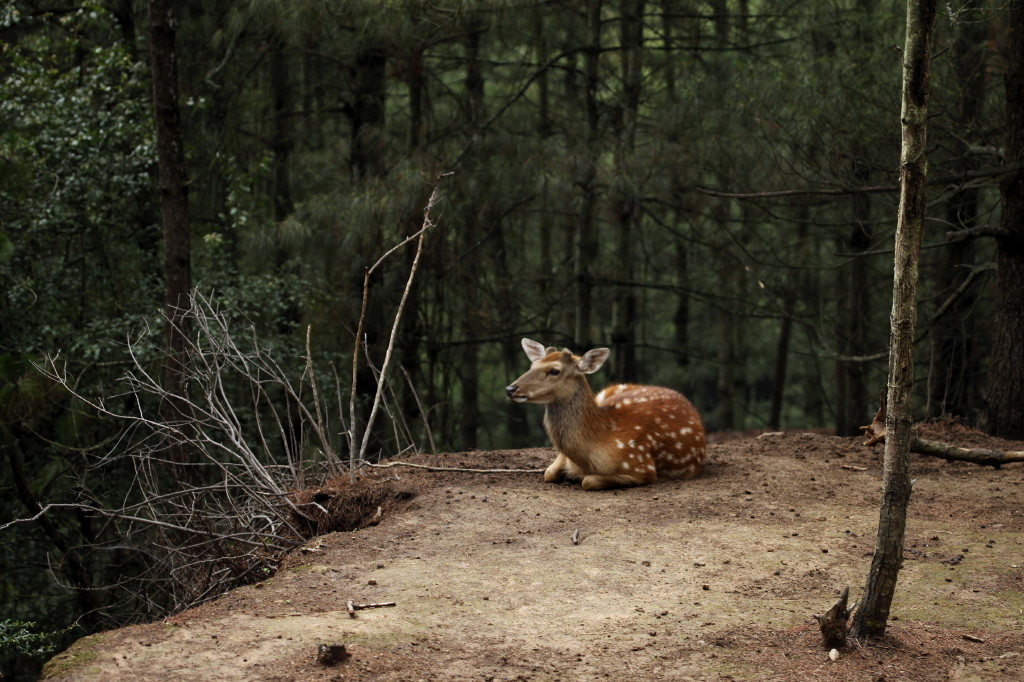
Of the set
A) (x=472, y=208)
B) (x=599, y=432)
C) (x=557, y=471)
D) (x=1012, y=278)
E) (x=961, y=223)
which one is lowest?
(x=557, y=471)

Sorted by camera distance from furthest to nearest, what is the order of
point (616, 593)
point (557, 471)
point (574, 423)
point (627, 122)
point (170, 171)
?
point (627, 122) < point (170, 171) < point (557, 471) < point (574, 423) < point (616, 593)

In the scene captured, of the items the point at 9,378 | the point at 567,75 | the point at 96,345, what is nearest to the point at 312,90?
the point at 567,75

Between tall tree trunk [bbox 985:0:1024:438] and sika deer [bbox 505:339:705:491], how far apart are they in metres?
3.18

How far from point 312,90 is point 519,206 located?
4698 mm

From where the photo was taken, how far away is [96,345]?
32.4 ft

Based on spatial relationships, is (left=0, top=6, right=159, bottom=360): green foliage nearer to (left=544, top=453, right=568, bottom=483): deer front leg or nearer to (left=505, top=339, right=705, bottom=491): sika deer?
(left=505, top=339, right=705, bottom=491): sika deer

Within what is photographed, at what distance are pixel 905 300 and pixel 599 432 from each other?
3590mm

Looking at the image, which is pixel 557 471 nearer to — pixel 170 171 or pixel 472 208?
pixel 170 171

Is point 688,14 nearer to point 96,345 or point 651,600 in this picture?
point 96,345

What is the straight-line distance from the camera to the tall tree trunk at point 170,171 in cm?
898

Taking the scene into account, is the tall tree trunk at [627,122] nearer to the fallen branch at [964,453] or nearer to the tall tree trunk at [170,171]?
the tall tree trunk at [170,171]

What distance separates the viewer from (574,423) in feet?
24.5

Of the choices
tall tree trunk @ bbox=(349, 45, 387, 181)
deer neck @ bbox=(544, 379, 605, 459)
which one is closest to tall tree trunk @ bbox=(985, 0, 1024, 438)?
deer neck @ bbox=(544, 379, 605, 459)

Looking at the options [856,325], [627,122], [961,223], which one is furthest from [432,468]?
[627,122]
